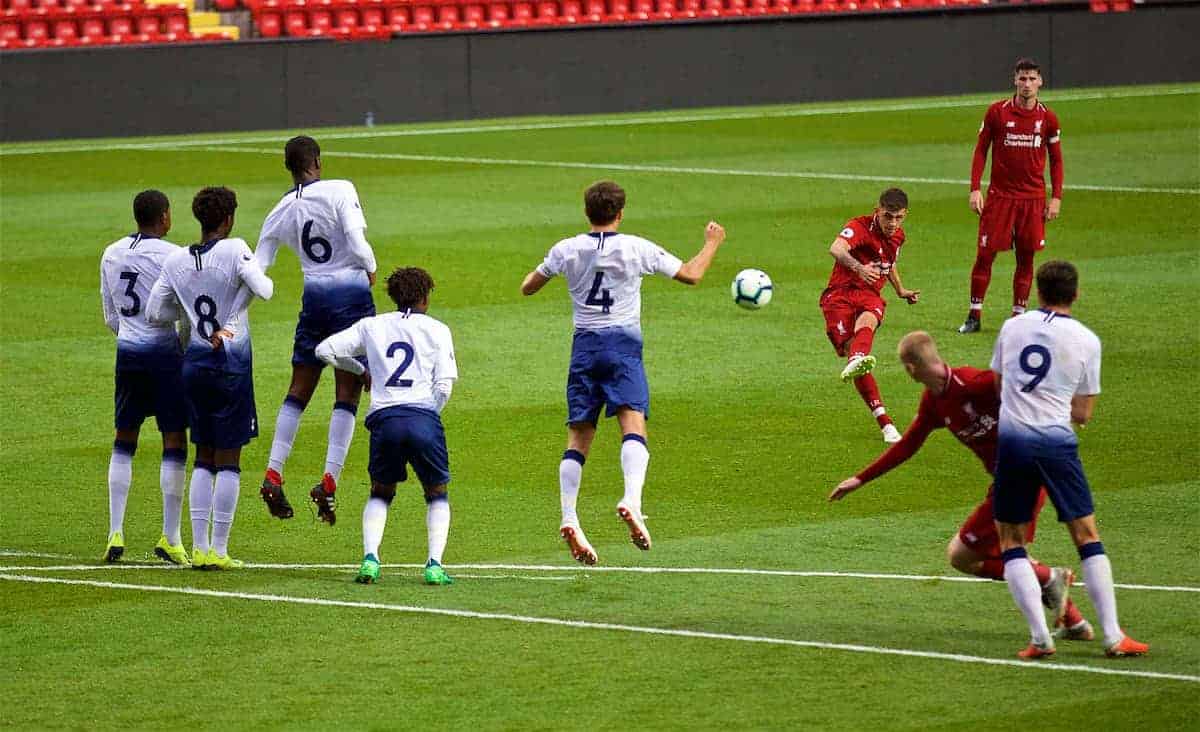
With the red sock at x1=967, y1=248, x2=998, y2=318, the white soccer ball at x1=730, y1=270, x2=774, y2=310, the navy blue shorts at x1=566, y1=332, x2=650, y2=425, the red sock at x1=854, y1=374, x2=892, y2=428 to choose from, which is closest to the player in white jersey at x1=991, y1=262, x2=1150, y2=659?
the navy blue shorts at x1=566, y1=332, x2=650, y2=425

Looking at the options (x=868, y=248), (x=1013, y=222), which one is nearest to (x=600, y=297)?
(x=868, y=248)

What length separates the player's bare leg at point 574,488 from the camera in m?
10.3

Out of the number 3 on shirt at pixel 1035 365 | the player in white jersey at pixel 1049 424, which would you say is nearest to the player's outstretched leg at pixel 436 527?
the player in white jersey at pixel 1049 424

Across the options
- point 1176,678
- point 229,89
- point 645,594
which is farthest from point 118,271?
point 229,89

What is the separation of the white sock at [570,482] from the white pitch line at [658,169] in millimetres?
17012

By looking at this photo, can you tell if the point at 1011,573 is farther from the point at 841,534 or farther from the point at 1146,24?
the point at 1146,24

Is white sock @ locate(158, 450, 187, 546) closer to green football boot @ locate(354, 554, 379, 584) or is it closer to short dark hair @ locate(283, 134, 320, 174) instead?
green football boot @ locate(354, 554, 379, 584)

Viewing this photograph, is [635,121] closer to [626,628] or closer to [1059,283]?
[626,628]

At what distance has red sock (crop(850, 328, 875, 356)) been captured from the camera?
14020mm

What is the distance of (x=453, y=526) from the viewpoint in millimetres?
11906

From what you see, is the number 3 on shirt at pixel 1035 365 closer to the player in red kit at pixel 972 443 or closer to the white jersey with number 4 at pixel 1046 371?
the white jersey with number 4 at pixel 1046 371

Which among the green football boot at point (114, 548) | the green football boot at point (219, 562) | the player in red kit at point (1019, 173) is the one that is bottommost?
the green football boot at point (219, 562)

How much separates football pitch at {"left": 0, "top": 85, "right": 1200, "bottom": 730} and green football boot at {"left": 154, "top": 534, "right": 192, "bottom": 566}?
0.11m

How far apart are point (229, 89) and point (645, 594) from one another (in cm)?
2747
